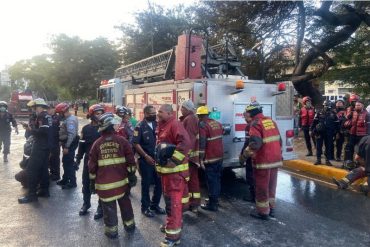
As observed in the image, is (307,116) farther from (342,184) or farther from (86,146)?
(86,146)

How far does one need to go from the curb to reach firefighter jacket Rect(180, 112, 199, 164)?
3.53 meters

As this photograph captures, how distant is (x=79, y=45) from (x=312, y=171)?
30.8m

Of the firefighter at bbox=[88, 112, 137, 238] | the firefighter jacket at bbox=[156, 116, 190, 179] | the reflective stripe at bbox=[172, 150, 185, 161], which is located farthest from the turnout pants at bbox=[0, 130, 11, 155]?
the reflective stripe at bbox=[172, 150, 185, 161]

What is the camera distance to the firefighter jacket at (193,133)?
207 inches

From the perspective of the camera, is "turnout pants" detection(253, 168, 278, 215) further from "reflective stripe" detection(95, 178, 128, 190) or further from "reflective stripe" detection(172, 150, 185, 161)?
"reflective stripe" detection(95, 178, 128, 190)

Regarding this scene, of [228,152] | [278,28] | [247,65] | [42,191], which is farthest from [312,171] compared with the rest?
[247,65]

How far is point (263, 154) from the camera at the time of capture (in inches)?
194

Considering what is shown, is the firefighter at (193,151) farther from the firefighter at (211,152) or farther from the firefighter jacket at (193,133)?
the firefighter at (211,152)

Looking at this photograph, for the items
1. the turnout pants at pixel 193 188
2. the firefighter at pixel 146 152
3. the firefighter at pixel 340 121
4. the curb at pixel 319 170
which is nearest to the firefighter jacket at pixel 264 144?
the turnout pants at pixel 193 188

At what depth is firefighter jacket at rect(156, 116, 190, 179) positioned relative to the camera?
4.06 m

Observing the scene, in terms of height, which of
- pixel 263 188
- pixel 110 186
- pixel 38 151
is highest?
pixel 38 151

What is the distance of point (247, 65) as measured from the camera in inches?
691

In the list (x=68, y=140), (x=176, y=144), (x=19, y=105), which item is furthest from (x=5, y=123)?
(x=19, y=105)

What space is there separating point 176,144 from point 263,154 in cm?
143
